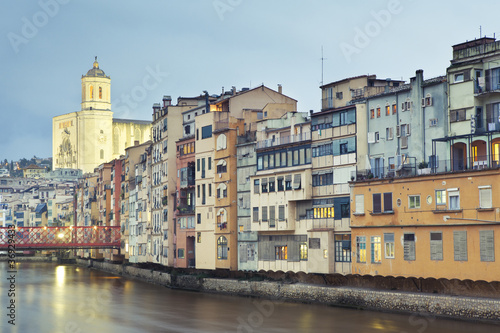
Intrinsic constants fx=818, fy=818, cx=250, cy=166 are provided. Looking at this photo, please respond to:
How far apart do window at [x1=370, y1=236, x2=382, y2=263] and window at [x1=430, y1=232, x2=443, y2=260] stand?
15.3 feet

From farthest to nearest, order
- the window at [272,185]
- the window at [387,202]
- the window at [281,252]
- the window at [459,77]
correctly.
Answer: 1. the window at [272,185]
2. the window at [281,252]
3. the window at [387,202]
4. the window at [459,77]

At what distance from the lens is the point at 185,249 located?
7888 cm

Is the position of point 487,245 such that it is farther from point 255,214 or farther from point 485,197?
point 255,214

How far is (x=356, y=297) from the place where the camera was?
52.6 m

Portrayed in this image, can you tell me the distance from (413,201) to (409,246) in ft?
9.18

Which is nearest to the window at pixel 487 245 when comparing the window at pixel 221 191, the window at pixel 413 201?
the window at pixel 413 201

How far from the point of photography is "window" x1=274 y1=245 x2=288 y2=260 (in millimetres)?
63625

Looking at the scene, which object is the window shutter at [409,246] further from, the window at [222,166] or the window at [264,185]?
the window at [222,166]

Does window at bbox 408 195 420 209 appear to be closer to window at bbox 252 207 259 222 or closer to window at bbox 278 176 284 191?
window at bbox 278 176 284 191

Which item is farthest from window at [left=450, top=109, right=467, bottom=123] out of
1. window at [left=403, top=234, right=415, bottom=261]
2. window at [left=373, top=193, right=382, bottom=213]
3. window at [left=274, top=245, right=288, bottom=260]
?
window at [left=274, top=245, right=288, bottom=260]

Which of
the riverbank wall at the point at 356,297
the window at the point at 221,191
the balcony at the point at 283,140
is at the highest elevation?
the balcony at the point at 283,140

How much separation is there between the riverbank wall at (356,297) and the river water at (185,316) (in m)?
0.58

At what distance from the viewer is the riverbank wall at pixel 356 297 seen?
4456 cm

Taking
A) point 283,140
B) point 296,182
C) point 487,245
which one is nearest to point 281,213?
point 296,182
